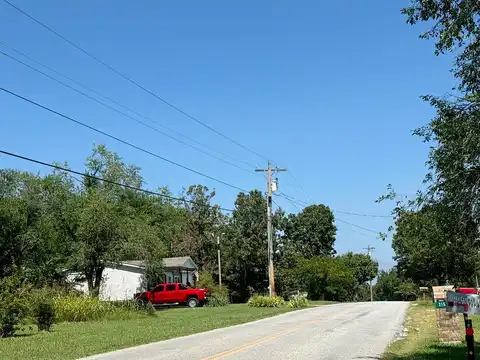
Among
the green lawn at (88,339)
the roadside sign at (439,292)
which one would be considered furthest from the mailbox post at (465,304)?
the green lawn at (88,339)

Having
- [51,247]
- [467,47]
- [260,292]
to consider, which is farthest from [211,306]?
[467,47]

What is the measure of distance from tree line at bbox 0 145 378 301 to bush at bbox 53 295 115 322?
2.34 meters

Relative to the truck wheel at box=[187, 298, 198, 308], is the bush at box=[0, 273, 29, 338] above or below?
above

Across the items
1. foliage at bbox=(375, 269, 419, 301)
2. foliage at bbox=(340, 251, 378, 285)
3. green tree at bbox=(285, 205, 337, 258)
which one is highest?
green tree at bbox=(285, 205, 337, 258)

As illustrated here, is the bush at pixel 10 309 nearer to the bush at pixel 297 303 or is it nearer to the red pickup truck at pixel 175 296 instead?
the bush at pixel 297 303

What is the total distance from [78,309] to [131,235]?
14833 millimetres

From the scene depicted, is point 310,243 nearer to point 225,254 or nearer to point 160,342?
point 225,254

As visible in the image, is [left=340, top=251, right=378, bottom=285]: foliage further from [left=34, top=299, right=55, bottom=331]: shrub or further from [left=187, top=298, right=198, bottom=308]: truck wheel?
[left=34, top=299, right=55, bottom=331]: shrub

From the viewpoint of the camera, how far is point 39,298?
22.5 metres

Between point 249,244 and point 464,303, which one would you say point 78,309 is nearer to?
point 464,303

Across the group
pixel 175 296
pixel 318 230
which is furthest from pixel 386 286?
pixel 175 296

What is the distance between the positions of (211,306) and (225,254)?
17.4 meters

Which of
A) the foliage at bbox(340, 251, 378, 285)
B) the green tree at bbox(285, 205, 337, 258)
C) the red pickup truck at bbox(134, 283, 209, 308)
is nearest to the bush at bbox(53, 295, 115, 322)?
the red pickup truck at bbox(134, 283, 209, 308)

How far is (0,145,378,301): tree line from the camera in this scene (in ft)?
133
